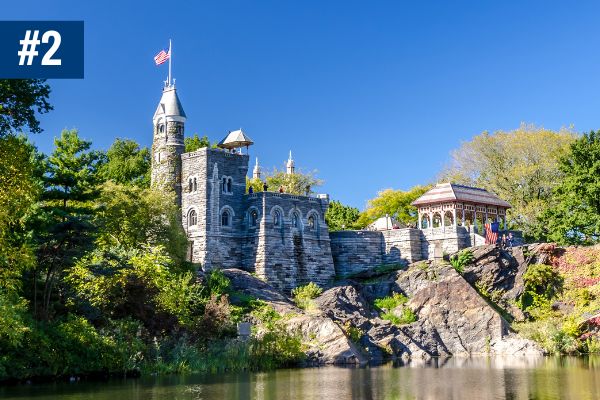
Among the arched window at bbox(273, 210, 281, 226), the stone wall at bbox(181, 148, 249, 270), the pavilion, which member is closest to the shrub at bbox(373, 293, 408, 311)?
the pavilion

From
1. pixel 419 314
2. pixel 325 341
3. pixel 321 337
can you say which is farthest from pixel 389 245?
pixel 325 341

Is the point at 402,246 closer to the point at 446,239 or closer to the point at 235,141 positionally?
the point at 446,239

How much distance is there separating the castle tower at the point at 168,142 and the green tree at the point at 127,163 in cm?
528

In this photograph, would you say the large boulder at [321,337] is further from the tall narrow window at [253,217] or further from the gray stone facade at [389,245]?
the gray stone facade at [389,245]

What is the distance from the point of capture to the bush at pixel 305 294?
49.1m

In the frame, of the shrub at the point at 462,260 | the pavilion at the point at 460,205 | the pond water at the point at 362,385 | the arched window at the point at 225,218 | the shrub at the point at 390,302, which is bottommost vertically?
the pond water at the point at 362,385

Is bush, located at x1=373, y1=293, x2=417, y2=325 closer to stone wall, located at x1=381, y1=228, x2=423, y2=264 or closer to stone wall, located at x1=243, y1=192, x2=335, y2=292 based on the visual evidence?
stone wall, located at x1=381, y1=228, x2=423, y2=264

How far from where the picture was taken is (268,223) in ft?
171

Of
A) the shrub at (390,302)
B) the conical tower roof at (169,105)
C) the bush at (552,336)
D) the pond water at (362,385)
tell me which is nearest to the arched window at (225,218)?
the conical tower roof at (169,105)

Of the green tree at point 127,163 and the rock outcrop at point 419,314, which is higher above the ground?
the green tree at point 127,163

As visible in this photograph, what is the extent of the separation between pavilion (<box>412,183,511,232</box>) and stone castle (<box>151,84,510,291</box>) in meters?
0.08

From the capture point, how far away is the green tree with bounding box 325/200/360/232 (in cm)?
7525

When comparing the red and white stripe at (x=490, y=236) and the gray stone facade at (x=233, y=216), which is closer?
the gray stone facade at (x=233, y=216)

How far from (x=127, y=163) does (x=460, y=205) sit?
25.8 meters
